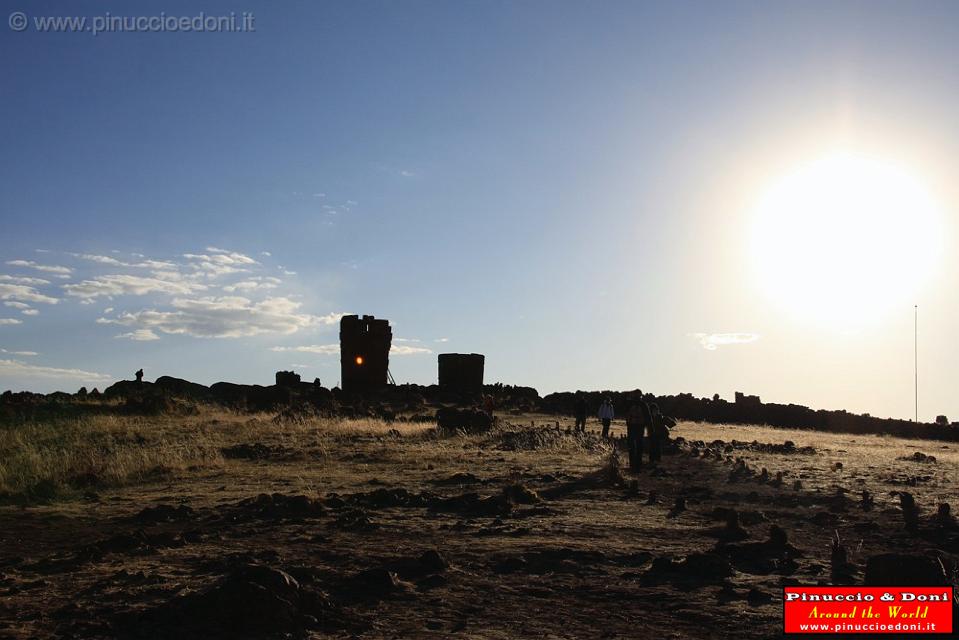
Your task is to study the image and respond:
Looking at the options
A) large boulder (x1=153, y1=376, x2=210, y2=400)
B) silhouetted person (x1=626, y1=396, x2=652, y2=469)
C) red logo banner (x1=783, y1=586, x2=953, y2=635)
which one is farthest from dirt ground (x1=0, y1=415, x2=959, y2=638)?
large boulder (x1=153, y1=376, x2=210, y2=400)

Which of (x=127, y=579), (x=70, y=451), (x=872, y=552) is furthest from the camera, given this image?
(x=70, y=451)

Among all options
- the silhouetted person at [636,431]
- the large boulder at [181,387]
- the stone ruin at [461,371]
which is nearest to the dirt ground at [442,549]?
the silhouetted person at [636,431]

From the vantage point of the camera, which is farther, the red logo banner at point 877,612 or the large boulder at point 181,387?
the large boulder at point 181,387

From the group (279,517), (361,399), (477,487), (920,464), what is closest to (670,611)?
(279,517)

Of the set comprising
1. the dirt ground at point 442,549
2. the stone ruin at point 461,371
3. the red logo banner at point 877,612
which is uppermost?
the stone ruin at point 461,371

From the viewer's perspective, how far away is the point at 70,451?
18.6 metres

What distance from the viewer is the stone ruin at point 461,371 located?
4738 cm

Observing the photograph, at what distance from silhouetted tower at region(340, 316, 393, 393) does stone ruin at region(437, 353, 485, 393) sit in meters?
3.93

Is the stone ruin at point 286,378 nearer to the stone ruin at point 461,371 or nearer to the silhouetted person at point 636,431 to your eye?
the stone ruin at point 461,371

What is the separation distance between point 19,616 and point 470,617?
11.4 feet

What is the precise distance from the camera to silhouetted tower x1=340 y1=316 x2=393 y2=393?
1756 inches

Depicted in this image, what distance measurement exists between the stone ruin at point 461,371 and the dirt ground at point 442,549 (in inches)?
1166

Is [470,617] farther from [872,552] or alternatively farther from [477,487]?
[477,487]

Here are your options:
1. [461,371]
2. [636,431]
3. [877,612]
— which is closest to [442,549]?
[877,612]
